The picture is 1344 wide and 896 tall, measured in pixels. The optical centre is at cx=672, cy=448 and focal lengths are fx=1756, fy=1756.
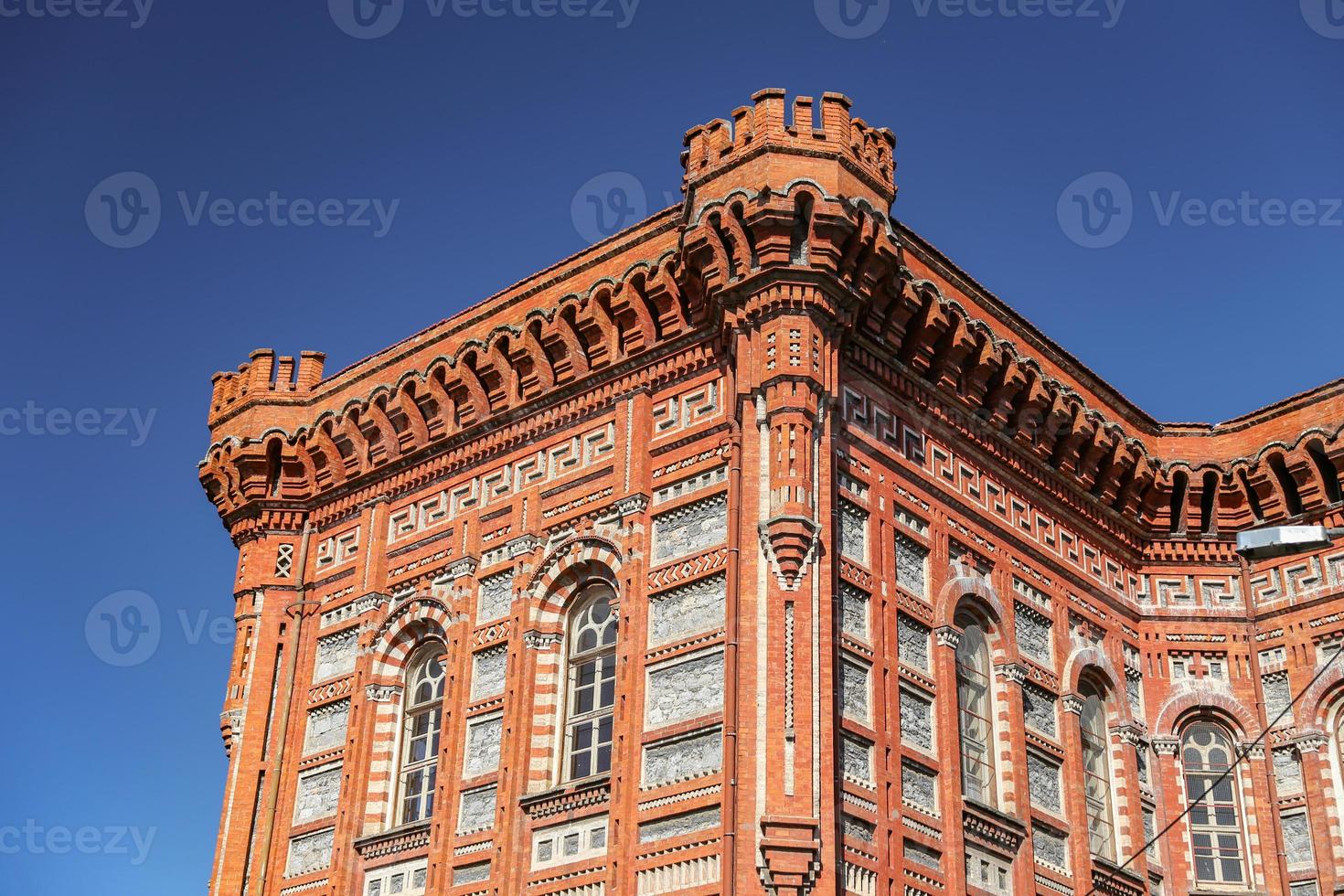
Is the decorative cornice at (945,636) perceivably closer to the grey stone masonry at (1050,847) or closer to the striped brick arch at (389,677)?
the grey stone masonry at (1050,847)

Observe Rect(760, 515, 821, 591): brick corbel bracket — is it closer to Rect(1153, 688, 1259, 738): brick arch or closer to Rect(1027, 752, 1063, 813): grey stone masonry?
Rect(1027, 752, 1063, 813): grey stone masonry

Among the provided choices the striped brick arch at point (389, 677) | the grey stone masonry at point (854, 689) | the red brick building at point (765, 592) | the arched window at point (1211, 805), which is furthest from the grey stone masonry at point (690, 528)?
the arched window at point (1211, 805)

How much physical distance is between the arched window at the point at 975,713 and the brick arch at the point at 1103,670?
172 cm

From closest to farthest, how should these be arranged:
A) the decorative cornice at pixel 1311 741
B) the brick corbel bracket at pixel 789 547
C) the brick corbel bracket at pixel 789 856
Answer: the brick corbel bracket at pixel 789 856 < the brick corbel bracket at pixel 789 547 < the decorative cornice at pixel 1311 741

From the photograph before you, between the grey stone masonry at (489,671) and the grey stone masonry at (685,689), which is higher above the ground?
the grey stone masonry at (489,671)

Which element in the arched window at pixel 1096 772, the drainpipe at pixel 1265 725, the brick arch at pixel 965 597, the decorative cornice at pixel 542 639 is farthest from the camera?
the drainpipe at pixel 1265 725

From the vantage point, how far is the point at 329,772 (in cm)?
2141

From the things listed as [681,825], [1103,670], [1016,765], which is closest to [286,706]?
[681,825]

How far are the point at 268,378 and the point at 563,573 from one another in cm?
673

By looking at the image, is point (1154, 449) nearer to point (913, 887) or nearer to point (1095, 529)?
point (1095, 529)

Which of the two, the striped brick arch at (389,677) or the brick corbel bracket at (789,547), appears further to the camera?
the striped brick arch at (389,677)

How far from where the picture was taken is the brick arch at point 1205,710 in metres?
22.7

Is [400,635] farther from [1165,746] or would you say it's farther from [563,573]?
[1165,746]

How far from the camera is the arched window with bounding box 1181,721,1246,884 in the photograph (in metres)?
22.0
